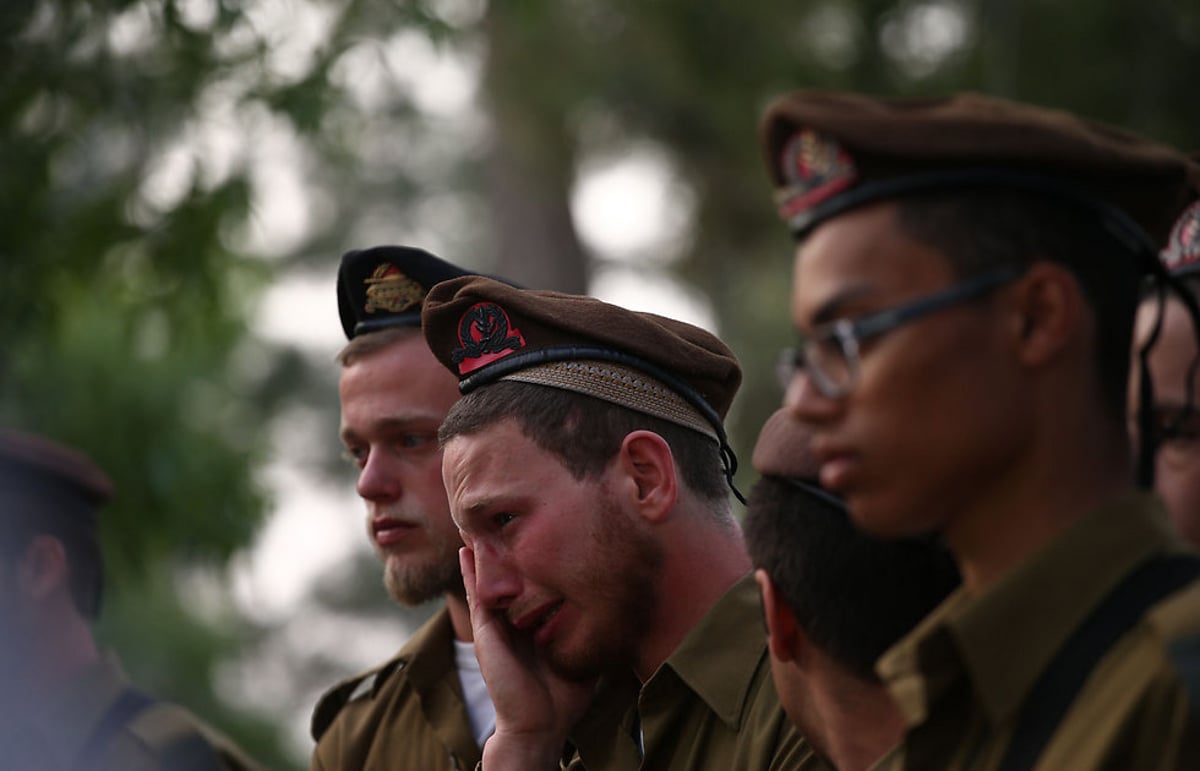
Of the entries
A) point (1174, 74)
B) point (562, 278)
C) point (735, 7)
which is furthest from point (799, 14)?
point (562, 278)

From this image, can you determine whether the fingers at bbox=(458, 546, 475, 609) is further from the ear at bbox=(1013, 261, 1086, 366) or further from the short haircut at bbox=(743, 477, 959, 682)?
the ear at bbox=(1013, 261, 1086, 366)

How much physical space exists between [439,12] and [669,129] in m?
5.63

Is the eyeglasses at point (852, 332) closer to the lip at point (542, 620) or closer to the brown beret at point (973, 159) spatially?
the brown beret at point (973, 159)

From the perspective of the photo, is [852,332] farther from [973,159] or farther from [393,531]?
[393,531]

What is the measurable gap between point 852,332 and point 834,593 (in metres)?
0.64

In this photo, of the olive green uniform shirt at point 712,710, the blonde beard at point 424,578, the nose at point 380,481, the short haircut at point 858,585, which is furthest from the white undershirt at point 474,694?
the short haircut at point 858,585

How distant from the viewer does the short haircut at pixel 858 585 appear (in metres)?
2.58

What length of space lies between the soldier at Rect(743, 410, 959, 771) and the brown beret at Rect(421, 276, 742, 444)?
0.91m

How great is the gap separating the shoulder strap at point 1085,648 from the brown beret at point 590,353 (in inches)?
64.4

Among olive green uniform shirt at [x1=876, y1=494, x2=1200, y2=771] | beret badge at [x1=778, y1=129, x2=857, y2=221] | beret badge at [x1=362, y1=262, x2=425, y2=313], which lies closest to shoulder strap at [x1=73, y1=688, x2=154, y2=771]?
beret badge at [x1=362, y1=262, x2=425, y2=313]

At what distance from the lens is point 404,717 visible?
4516mm

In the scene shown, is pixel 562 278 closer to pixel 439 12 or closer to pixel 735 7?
pixel 735 7

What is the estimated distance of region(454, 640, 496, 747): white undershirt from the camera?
4.31 meters

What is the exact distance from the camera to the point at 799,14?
10.5 m
